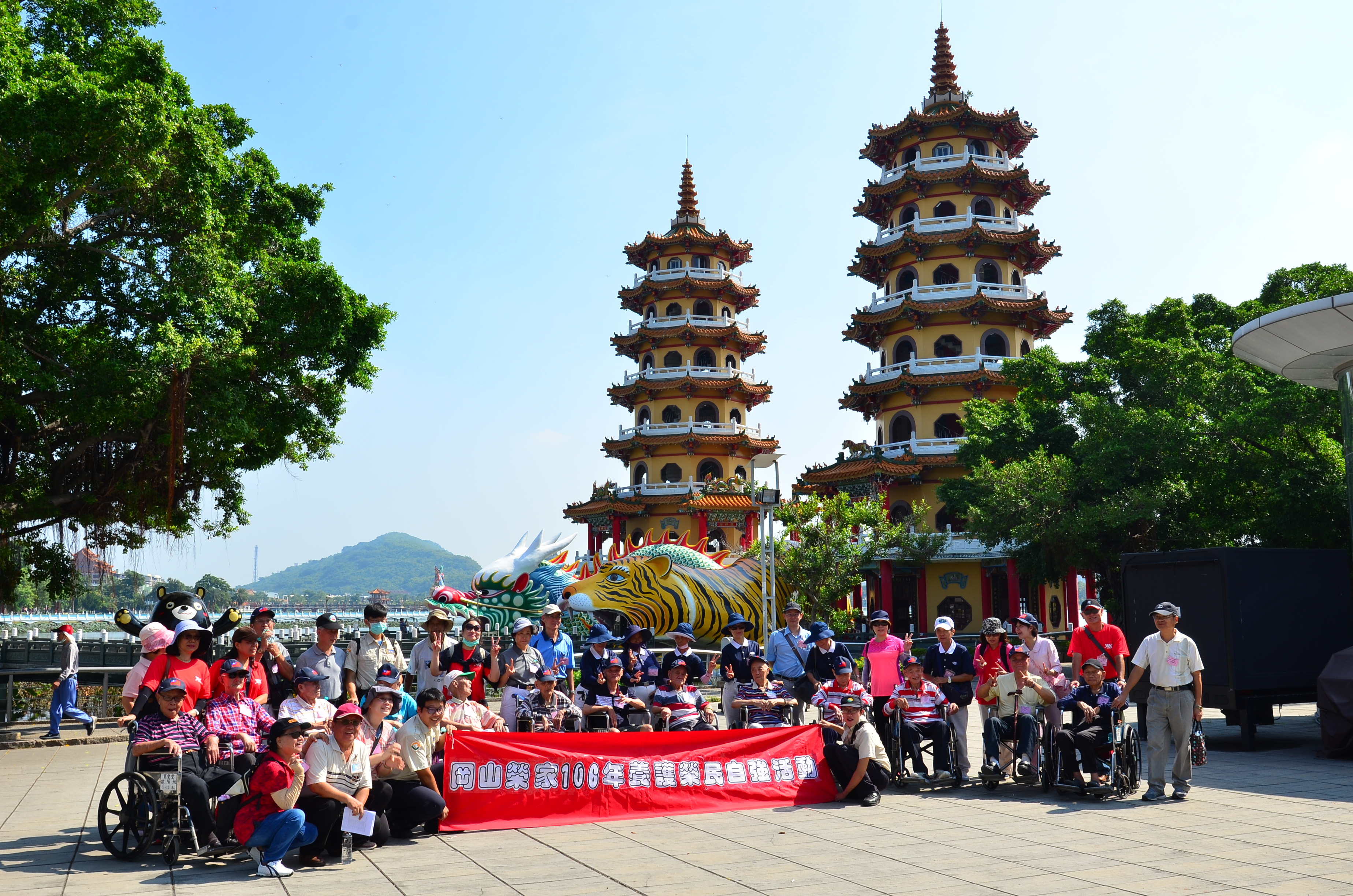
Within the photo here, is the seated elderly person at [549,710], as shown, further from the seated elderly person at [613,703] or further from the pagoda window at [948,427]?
the pagoda window at [948,427]

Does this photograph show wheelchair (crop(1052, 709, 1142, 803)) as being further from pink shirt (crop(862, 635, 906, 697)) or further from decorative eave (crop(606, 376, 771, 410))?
decorative eave (crop(606, 376, 771, 410))

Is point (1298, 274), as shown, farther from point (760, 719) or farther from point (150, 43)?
point (150, 43)

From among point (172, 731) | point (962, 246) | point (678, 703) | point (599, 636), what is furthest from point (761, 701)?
point (962, 246)

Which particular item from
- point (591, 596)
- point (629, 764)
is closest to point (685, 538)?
point (591, 596)

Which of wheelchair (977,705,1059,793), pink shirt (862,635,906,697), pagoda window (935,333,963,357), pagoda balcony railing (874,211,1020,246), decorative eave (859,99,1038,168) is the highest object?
decorative eave (859,99,1038,168)

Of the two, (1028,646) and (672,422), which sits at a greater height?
(672,422)

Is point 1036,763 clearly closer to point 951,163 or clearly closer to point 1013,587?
point 1013,587

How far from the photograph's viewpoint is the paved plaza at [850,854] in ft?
22.3

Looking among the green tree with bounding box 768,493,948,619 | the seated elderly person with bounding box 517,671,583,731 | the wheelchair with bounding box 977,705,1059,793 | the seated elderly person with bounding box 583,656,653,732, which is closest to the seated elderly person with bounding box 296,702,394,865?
the seated elderly person with bounding box 517,671,583,731

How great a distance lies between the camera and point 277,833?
7.27m

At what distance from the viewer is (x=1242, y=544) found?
981 inches

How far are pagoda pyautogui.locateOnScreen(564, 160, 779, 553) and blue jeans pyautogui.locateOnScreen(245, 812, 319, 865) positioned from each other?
3916cm

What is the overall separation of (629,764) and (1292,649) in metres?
8.52

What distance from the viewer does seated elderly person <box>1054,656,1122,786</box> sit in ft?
31.9
